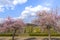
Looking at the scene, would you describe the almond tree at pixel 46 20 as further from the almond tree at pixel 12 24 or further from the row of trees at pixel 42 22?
the almond tree at pixel 12 24

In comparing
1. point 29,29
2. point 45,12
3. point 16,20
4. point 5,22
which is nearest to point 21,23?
point 16,20

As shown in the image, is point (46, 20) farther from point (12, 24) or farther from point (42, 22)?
point (12, 24)

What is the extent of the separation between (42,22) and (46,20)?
11.1 inches

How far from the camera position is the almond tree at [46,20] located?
32.5 feet

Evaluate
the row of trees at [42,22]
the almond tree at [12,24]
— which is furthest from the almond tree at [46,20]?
the almond tree at [12,24]

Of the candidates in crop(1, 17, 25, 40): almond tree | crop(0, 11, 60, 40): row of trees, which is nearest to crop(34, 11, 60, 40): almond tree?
crop(0, 11, 60, 40): row of trees

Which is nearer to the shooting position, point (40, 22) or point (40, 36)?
point (40, 22)

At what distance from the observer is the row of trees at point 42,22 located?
32.6ft

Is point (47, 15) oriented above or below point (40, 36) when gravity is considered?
above

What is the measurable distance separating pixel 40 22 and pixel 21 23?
50.2 inches

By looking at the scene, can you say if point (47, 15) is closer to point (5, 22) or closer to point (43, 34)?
point (5, 22)

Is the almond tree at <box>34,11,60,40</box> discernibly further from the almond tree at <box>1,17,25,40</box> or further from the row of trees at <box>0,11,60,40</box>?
the almond tree at <box>1,17,25,40</box>

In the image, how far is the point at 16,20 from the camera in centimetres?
1031

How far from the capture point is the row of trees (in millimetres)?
9922
